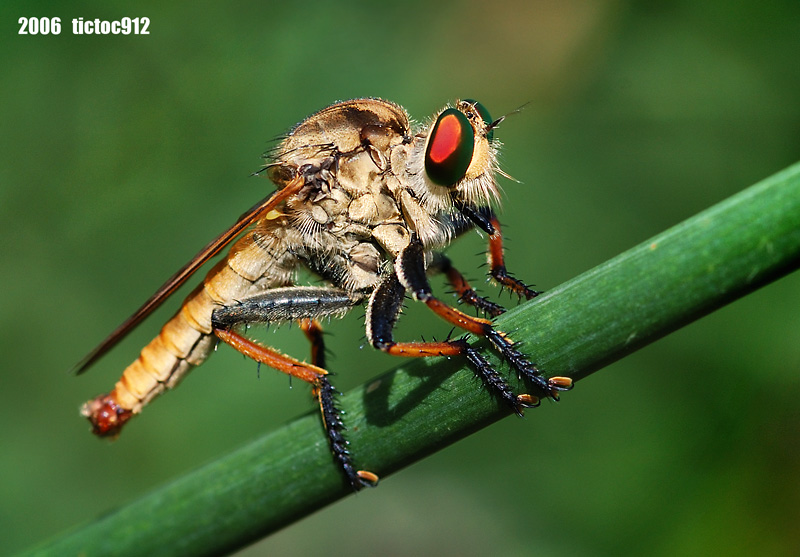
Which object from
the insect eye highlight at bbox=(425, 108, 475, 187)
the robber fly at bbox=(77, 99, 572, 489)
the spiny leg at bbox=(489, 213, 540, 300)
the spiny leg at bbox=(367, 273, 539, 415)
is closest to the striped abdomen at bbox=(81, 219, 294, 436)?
the robber fly at bbox=(77, 99, 572, 489)

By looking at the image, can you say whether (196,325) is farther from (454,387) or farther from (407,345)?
(454,387)

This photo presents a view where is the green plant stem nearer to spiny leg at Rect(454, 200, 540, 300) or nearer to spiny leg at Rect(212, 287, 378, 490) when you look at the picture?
spiny leg at Rect(212, 287, 378, 490)

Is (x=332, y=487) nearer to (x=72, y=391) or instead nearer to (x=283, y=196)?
(x=283, y=196)

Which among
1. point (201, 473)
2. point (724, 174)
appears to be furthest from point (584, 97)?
point (201, 473)

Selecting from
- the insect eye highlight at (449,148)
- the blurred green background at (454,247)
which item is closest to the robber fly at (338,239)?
the insect eye highlight at (449,148)

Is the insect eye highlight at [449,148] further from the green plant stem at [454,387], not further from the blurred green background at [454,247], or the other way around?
the blurred green background at [454,247]

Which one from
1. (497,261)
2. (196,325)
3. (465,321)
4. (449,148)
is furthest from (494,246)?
(196,325)
